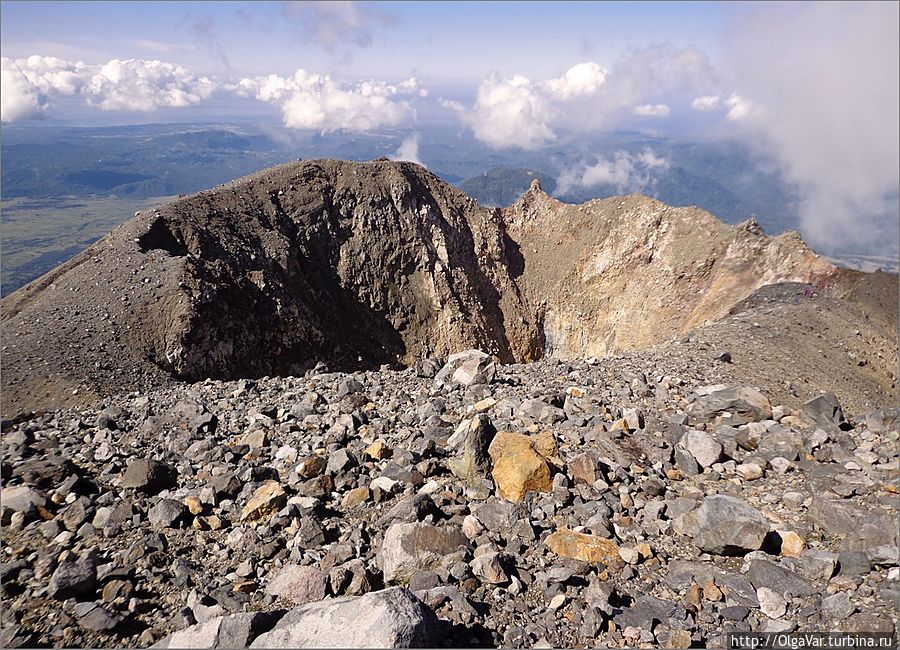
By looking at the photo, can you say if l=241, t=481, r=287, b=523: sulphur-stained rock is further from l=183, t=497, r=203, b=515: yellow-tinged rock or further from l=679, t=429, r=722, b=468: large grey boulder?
l=679, t=429, r=722, b=468: large grey boulder

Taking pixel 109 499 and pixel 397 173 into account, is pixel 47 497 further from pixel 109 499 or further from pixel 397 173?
pixel 397 173

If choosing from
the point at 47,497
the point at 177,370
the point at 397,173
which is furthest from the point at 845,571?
the point at 397,173

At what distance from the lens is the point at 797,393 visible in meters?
17.5

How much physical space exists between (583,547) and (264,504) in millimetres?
4762

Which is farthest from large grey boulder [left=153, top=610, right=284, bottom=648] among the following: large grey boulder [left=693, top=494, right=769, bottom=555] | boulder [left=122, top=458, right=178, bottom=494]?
large grey boulder [left=693, top=494, right=769, bottom=555]

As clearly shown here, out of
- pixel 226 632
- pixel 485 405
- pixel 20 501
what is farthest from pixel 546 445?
pixel 20 501

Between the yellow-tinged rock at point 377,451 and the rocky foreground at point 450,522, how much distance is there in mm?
28

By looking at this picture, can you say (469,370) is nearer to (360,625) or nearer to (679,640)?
(679,640)

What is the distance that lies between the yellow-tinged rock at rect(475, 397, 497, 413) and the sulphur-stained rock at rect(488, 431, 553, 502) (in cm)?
243

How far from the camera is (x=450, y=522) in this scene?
277 inches

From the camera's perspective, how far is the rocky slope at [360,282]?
2403 centimetres

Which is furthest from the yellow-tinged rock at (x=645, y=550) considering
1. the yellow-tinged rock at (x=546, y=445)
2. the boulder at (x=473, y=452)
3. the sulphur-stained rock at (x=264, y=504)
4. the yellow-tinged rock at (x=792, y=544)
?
the sulphur-stained rock at (x=264, y=504)

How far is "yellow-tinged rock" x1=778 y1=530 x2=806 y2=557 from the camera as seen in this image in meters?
6.52

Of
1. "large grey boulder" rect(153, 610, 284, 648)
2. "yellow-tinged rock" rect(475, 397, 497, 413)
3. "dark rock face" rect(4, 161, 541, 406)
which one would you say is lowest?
"dark rock face" rect(4, 161, 541, 406)
